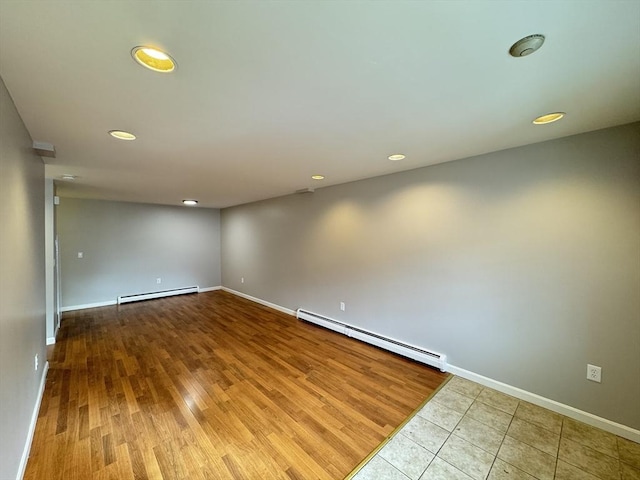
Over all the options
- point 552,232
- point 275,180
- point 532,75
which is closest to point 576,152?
point 552,232

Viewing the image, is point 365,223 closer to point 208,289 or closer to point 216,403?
point 216,403

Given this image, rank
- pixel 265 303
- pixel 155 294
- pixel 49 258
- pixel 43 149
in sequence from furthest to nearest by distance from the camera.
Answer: pixel 155 294, pixel 265 303, pixel 49 258, pixel 43 149

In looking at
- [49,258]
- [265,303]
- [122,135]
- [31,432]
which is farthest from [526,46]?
[265,303]

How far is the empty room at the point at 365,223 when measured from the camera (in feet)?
3.42

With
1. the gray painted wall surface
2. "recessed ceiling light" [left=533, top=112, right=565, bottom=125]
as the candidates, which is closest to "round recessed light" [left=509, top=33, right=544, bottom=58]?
"recessed ceiling light" [left=533, top=112, right=565, bottom=125]

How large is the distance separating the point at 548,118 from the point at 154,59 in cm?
253

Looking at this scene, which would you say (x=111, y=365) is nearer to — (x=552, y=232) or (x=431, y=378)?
(x=431, y=378)

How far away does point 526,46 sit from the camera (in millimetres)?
1070

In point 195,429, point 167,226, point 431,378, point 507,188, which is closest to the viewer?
point 195,429

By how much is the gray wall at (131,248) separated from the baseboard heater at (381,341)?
12.7ft

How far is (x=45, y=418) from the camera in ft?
6.74

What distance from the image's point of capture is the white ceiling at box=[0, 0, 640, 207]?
0.91 m

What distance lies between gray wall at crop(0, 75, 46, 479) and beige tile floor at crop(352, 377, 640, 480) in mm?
2056

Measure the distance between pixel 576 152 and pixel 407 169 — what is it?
4.87ft
